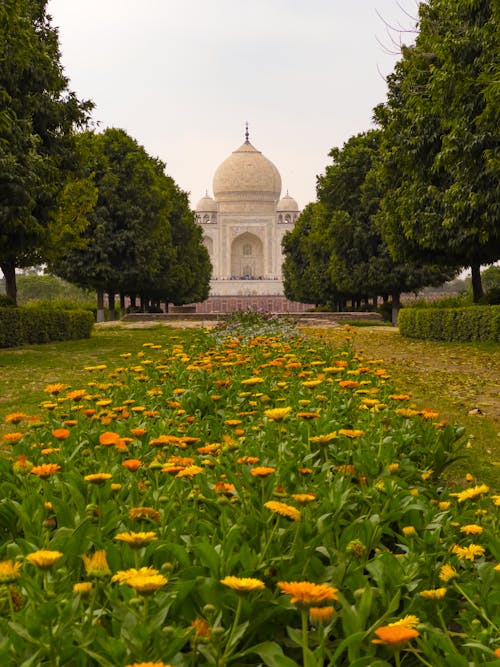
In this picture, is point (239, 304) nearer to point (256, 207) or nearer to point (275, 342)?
point (256, 207)

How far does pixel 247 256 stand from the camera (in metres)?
90.8

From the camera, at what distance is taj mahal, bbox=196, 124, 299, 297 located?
86250mm

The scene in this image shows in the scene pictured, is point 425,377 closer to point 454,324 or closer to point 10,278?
point 454,324

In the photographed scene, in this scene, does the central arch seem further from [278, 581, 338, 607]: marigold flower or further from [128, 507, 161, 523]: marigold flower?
[278, 581, 338, 607]: marigold flower

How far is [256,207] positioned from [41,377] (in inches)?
3075

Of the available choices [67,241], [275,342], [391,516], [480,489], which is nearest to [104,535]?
[391,516]

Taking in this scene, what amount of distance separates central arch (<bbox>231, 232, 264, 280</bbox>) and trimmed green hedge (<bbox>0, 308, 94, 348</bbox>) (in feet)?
223

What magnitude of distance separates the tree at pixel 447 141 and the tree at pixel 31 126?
8.33m

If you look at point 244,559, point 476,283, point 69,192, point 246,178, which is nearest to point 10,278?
point 69,192

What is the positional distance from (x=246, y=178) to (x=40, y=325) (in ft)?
234

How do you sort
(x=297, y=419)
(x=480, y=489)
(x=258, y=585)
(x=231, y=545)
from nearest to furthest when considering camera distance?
(x=258, y=585) < (x=231, y=545) < (x=480, y=489) < (x=297, y=419)

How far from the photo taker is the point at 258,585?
158cm

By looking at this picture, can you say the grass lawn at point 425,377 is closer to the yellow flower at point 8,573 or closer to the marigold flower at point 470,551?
the marigold flower at point 470,551

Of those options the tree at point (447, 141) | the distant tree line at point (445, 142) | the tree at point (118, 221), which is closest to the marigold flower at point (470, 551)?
the distant tree line at point (445, 142)
